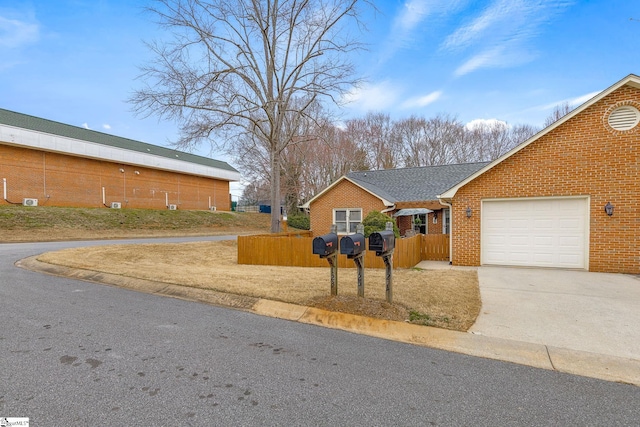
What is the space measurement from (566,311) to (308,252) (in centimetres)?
659

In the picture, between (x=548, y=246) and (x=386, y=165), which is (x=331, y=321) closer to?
(x=548, y=246)

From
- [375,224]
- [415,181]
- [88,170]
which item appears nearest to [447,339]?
[375,224]

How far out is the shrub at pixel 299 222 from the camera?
107ft

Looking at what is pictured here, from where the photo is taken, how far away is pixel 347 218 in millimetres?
17234

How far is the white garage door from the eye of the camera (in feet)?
29.3

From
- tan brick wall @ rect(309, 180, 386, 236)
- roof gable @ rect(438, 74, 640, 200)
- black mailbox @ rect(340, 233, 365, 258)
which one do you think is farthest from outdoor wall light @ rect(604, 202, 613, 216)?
tan brick wall @ rect(309, 180, 386, 236)

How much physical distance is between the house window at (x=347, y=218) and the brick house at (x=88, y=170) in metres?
21.5

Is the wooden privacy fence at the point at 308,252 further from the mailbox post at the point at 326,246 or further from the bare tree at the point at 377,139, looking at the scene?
the bare tree at the point at 377,139

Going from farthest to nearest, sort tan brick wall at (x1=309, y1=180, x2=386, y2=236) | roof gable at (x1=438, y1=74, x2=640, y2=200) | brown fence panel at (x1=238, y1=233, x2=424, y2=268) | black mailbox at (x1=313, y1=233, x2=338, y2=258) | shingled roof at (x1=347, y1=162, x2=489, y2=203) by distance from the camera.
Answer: shingled roof at (x1=347, y1=162, x2=489, y2=203) → tan brick wall at (x1=309, y1=180, x2=386, y2=236) → brown fence panel at (x1=238, y1=233, x2=424, y2=268) → roof gable at (x1=438, y1=74, x2=640, y2=200) → black mailbox at (x1=313, y1=233, x2=338, y2=258)

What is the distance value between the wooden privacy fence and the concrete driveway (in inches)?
91.2

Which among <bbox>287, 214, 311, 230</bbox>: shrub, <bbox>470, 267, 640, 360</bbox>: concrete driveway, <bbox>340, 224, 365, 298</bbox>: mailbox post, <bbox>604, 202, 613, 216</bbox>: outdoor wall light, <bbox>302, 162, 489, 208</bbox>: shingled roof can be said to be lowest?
<bbox>470, 267, 640, 360</bbox>: concrete driveway

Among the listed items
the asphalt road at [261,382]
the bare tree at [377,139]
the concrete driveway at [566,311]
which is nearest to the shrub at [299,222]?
the bare tree at [377,139]

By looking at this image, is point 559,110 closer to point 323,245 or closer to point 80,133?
point 323,245

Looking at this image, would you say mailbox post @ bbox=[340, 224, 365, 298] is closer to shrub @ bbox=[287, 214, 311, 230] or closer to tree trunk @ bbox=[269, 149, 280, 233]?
tree trunk @ bbox=[269, 149, 280, 233]
